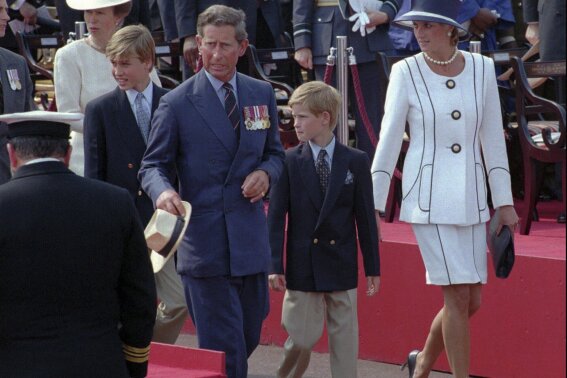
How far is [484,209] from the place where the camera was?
634 centimetres

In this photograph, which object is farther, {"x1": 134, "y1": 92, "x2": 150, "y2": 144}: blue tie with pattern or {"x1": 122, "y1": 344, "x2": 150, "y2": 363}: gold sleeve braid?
{"x1": 134, "y1": 92, "x2": 150, "y2": 144}: blue tie with pattern

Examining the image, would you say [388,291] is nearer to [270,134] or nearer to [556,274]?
[556,274]

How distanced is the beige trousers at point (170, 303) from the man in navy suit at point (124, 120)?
1.24 feet

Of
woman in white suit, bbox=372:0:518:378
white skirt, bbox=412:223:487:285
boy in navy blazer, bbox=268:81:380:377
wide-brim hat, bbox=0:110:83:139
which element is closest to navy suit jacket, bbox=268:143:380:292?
boy in navy blazer, bbox=268:81:380:377

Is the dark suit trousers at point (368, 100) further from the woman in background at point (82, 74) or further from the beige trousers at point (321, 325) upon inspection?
the beige trousers at point (321, 325)

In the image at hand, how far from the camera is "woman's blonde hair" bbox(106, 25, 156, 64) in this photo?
6410 mm

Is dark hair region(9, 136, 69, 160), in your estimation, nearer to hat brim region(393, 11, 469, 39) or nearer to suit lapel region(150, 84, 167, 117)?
suit lapel region(150, 84, 167, 117)

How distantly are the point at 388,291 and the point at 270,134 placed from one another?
6.40ft

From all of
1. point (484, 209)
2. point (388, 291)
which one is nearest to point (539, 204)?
point (388, 291)

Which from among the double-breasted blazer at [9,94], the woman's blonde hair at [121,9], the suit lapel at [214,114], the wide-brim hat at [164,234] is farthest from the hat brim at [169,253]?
the woman's blonde hair at [121,9]

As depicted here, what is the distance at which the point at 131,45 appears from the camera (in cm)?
641

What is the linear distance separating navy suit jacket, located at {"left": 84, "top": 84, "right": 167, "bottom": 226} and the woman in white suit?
3.62ft

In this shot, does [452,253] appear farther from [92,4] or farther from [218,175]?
[92,4]

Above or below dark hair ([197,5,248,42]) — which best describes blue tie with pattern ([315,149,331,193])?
below
